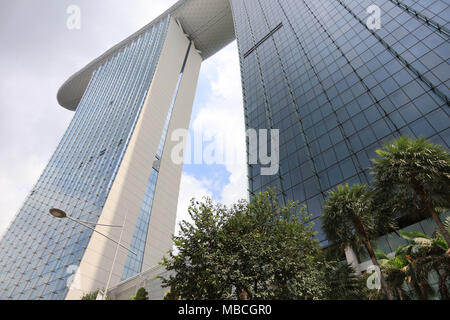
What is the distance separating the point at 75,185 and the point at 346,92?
180ft

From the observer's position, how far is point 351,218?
16875 millimetres

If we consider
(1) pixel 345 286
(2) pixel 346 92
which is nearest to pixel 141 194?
(2) pixel 346 92

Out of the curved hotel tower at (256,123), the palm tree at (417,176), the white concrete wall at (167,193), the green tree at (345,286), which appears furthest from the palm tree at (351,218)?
the white concrete wall at (167,193)

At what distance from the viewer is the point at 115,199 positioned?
50062mm

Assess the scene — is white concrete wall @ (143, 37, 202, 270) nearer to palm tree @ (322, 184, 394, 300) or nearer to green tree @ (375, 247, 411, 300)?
palm tree @ (322, 184, 394, 300)

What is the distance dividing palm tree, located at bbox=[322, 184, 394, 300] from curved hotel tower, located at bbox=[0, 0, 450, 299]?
6597 millimetres

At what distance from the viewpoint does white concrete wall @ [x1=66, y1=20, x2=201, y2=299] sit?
4219 centimetres

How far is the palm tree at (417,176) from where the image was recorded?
46.9 ft

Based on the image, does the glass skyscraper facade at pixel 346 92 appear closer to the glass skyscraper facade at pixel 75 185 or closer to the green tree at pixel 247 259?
the green tree at pixel 247 259

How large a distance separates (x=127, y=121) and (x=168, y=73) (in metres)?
26.0

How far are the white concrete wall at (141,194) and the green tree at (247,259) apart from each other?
74.7 feet

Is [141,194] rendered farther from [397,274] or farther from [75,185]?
[397,274]

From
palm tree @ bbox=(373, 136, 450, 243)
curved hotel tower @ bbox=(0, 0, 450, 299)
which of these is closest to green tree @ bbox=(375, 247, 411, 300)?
palm tree @ bbox=(373, 136, 450, 243)

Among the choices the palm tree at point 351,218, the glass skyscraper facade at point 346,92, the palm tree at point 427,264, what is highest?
the glass skyscraper facade at point 346,92
